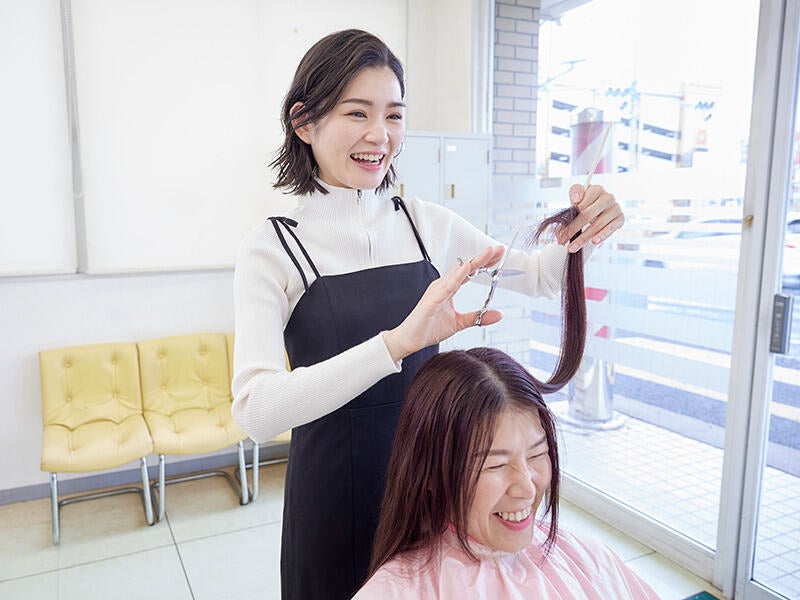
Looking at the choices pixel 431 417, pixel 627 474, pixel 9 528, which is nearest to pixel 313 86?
pixel 431 417

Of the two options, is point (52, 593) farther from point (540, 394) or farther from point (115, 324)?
point (540, 394)

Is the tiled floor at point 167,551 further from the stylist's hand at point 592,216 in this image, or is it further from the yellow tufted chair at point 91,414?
the stylist's hand at point 592,216

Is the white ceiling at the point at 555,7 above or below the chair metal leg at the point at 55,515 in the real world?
above

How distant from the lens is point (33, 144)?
3.24 m

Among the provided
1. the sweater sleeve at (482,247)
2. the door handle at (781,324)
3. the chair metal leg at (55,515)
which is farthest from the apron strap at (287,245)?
the chair metal leg at (55,515)

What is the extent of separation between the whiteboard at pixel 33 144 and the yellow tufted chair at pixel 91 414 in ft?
1.72

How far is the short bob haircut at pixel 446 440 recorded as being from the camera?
113cm

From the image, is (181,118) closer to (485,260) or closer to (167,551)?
(167,551)

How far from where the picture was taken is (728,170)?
241 cm

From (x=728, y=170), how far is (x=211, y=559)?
276 centimetres

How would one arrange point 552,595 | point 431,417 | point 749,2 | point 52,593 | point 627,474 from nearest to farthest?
point 431,417 → point 552,595 → point 749,2 → point 52,593 → point 627,474

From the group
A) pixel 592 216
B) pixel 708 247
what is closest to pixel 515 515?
pixel 592 216

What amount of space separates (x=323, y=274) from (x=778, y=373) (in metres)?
1.85

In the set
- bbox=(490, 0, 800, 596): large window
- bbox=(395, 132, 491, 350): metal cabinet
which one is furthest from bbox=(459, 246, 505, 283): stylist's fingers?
bbox=(395, 132, 491, 350): metal cabinet
